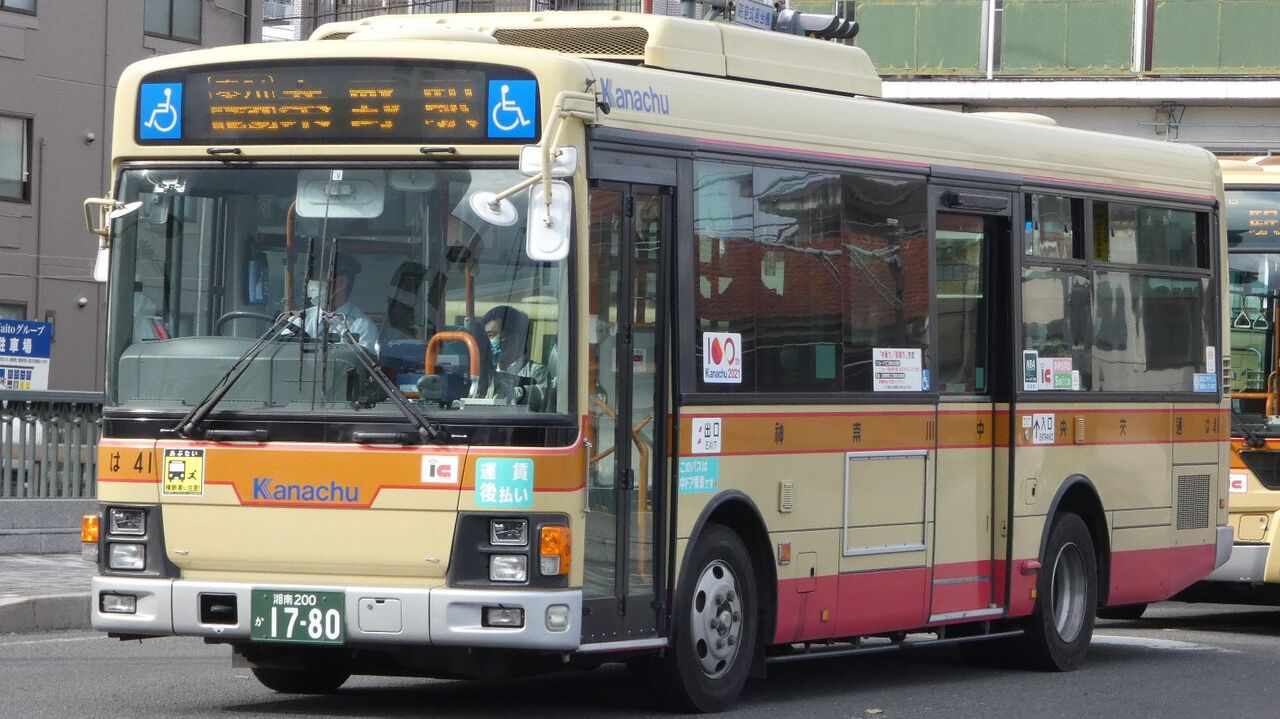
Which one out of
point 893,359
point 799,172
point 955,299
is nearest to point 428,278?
point 799,172

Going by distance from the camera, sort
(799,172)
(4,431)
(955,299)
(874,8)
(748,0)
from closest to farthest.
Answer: (799,172)
(955,299)
(748,0)
(4,431)
(874,8)

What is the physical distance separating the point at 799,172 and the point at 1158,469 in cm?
435

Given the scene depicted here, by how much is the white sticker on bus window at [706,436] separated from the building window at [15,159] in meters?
25.5

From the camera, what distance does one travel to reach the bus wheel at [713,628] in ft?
33.1

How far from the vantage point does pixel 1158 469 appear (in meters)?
14.2

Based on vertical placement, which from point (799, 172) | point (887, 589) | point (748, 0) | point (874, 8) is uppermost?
point (874, 8)

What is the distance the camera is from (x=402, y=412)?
362 inches

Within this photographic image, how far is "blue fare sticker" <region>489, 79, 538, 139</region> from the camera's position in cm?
927

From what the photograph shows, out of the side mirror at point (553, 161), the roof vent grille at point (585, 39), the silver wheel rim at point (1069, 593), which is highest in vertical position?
the roof vent grille at point (585, 39)

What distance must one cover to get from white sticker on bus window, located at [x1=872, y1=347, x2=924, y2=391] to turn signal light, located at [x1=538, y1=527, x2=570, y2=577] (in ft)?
9.84

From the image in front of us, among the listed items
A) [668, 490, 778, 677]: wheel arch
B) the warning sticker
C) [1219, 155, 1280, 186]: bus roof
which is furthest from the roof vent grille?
[1219, 155, 1280, 186]: bus roof

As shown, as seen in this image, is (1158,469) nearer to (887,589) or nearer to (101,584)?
(887,589)

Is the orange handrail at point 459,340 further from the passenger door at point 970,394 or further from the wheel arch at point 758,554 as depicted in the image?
the passenger door at point 970,394

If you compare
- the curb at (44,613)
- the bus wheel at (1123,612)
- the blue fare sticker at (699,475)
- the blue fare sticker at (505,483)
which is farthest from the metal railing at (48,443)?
the blue fare sticker at (505,483)
